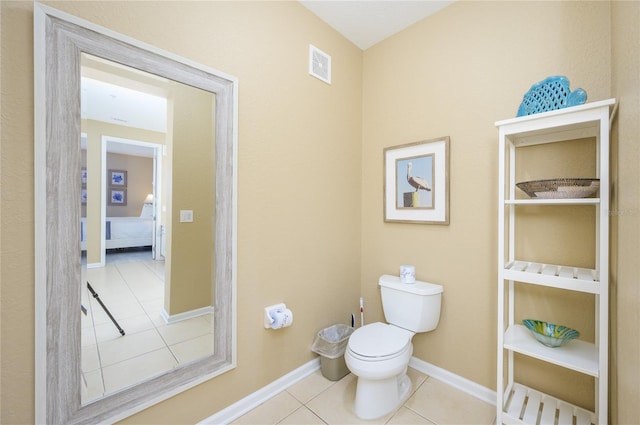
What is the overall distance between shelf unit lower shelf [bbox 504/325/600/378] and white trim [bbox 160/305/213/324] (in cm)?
157

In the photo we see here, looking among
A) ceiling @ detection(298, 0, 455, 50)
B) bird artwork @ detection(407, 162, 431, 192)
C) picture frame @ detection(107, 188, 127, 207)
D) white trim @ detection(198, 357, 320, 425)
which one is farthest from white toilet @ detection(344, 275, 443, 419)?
ceiling @ detection(298, 0, 455, 50)

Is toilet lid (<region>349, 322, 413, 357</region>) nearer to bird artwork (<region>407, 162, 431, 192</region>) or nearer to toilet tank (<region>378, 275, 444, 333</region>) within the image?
toilet tank (<region>378, 275, 444, 333</region>)

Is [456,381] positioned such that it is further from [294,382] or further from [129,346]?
[129,346]

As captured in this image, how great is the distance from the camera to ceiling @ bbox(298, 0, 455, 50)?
181cm

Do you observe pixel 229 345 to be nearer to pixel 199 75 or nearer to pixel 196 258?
pixel 196 258

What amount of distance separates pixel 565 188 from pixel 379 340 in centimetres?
Answer: 122

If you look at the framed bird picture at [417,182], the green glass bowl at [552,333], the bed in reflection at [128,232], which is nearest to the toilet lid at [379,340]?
the green glass bowl at [552,333]

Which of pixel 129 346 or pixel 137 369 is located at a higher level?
pixel 129 346

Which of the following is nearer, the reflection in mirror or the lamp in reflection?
the reflection in mirror

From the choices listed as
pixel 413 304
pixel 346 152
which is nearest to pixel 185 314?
pixel 413 304

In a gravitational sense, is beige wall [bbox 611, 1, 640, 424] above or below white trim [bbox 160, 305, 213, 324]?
above

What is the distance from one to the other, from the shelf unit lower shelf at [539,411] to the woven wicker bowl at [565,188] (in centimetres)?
107

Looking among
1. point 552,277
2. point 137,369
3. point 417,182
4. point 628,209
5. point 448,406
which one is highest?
point 417,182

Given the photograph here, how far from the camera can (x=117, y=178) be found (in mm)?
1240
